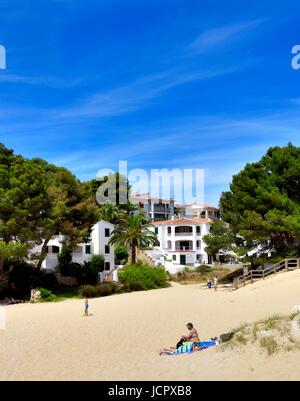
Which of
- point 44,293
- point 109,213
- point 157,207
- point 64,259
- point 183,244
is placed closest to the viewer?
point 44,293

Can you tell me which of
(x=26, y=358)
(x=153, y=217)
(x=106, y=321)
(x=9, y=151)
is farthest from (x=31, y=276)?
(x=153, y=217)

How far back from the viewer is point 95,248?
53594mm

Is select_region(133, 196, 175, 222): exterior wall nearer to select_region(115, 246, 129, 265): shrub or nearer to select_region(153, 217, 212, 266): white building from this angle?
select_region(153, 217, 212, 266): white building

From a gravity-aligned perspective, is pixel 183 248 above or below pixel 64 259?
above

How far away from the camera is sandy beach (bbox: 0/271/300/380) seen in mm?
13547

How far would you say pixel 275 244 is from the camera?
43688mm

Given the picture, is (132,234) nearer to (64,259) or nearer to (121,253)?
(64,259)

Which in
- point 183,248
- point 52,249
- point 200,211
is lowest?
point 52,249

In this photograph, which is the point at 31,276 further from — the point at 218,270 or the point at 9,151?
the point at 218,270

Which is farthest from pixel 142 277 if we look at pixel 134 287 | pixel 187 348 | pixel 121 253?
pixel 187 348

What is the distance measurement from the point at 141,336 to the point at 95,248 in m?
33.0

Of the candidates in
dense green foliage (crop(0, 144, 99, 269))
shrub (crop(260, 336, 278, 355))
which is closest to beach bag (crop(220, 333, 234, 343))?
shrub (crop(260, 336, 278, 355))

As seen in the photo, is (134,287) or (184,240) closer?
(134,287)
